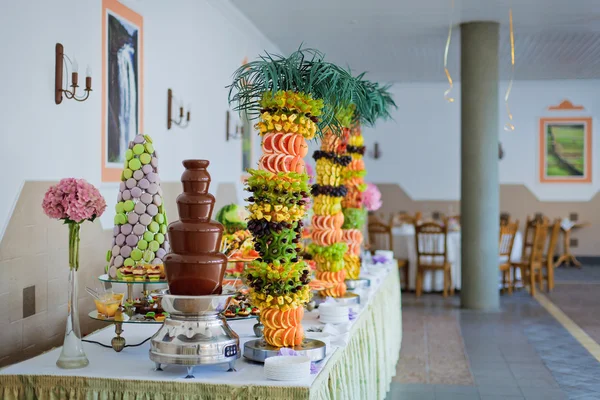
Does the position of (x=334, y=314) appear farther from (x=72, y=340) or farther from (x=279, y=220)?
(x=72, y=340)

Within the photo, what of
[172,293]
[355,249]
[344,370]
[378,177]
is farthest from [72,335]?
[378,177]

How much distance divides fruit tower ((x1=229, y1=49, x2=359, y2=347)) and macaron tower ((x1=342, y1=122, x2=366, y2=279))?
5.49 ft

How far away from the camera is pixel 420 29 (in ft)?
26.5

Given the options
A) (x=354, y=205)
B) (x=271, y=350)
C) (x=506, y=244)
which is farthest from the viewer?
(x=506, y=244)

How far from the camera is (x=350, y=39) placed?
28.5ft

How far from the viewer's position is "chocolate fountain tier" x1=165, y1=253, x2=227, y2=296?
91.9 inches

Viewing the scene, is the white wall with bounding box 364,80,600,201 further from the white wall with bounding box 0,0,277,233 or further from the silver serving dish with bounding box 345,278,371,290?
the silver serving dish with bounding box 345,278,371,290

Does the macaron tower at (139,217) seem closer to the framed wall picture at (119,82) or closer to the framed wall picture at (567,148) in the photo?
the framed wall picture at (119,82)

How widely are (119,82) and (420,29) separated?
14.9 feet

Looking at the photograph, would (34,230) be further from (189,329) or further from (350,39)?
(350,39)

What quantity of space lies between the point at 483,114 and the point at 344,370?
5.51 m

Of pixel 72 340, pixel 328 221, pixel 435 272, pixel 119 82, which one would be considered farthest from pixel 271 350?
pixel 435 272

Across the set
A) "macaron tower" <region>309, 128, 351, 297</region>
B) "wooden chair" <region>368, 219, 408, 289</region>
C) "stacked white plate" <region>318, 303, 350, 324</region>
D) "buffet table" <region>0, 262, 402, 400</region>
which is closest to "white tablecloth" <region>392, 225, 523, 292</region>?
"wooden chair" <region>368, 219, 408, 289</region>

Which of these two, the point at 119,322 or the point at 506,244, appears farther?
the point at 506,244
